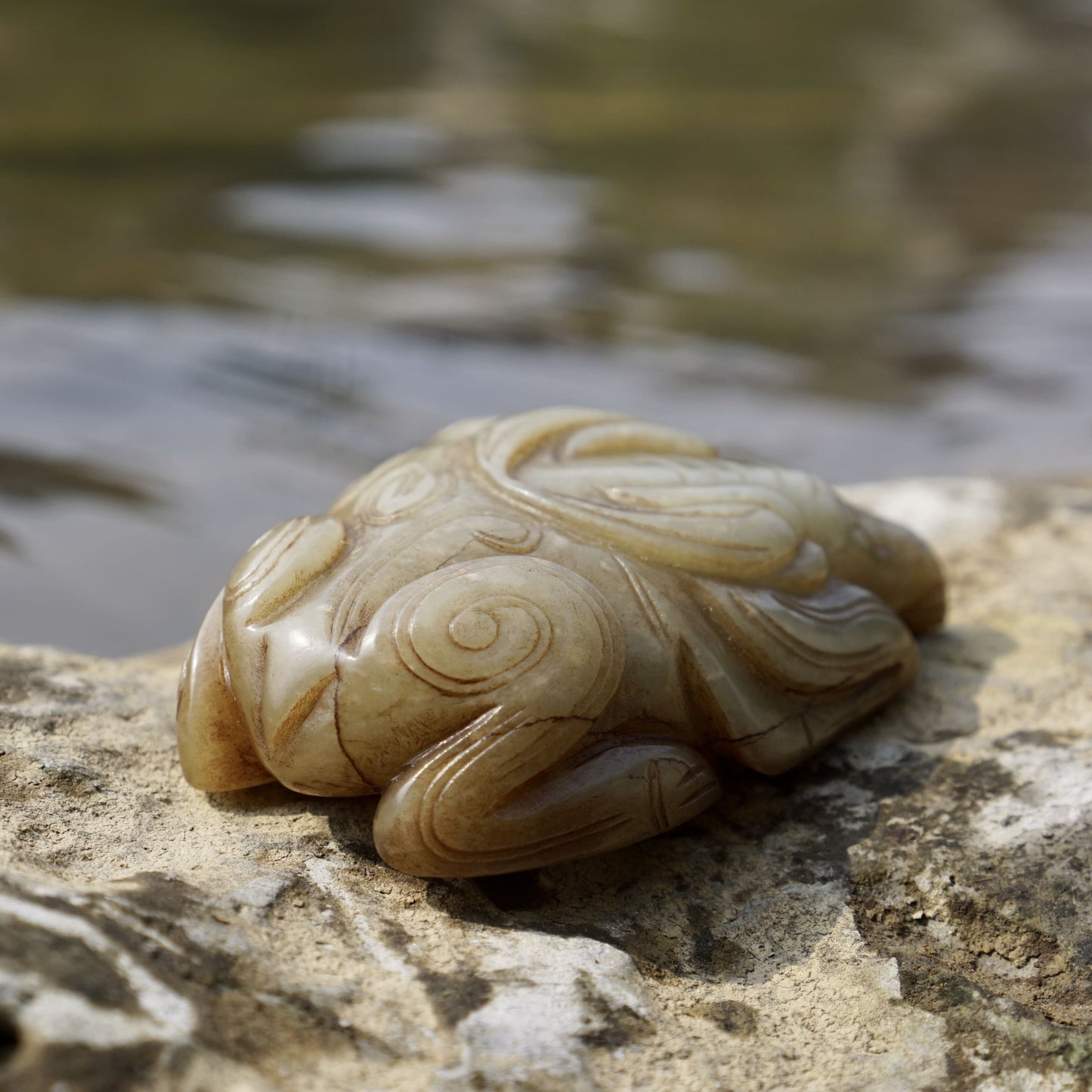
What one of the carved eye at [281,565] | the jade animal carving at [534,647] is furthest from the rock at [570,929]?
the carved eye at [281,565]

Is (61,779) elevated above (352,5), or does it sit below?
below

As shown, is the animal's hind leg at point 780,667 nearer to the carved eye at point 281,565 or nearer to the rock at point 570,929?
the rock at point 570,929

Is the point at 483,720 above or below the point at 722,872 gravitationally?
above

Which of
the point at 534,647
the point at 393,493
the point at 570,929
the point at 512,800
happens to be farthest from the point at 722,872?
the point at 393,493

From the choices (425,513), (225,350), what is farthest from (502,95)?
(425,513)

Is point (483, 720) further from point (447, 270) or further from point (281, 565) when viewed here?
point (447, 270)

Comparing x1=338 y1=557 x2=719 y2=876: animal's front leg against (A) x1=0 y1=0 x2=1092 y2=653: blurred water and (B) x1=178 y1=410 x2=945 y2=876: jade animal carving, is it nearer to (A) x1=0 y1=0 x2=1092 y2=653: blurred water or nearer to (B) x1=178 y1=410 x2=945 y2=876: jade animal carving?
(B) x1=178 y1=410 x2=945 y2=876: jade animal carving

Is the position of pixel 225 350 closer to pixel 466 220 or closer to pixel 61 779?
pixel 466 220
